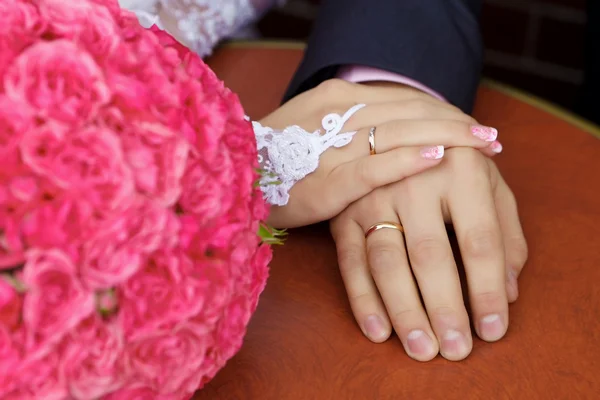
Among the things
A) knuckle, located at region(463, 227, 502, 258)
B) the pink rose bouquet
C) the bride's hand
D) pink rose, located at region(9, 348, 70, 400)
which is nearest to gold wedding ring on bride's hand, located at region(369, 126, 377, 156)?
the bride's hand

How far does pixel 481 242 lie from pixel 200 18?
0.50 metres

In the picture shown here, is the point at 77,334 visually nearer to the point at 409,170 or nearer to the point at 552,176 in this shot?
the point at 409,170

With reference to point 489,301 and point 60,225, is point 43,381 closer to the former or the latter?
point 60,225

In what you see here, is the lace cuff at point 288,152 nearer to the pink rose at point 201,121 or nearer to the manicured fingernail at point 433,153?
the manicured fingernail at point 433,153

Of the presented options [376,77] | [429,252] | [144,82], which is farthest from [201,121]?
[376,77]

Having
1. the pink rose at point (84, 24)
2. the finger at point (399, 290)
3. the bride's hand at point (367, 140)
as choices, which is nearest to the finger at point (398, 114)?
the bride's hand at point (367, 140)

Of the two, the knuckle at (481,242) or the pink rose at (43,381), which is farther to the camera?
the knuckle at (481,242)

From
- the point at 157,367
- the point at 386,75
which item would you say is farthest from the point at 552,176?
the point at 157,367

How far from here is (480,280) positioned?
20.5 inches

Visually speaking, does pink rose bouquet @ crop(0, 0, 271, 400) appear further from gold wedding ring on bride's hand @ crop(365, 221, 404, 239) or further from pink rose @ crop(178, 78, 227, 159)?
gold wedding ring on bride's hand @ crop(365, 221, 404, 239)

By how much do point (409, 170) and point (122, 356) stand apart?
0.32m

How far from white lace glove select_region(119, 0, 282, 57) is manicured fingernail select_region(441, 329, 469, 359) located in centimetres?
45

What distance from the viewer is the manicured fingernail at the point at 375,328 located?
51cm

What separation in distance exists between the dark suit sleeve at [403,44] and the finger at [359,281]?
0.67 ft
